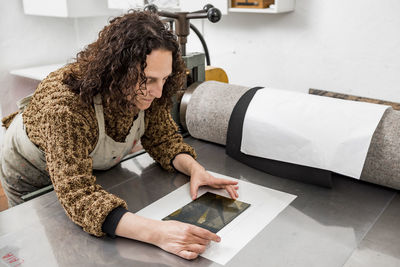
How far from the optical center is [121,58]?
818 millimetres

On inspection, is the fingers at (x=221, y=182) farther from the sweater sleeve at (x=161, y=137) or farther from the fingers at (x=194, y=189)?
the sweater sleeve at (x=161, y=137)

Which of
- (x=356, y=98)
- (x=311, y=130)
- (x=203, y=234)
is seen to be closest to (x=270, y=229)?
(x=203, y=234)

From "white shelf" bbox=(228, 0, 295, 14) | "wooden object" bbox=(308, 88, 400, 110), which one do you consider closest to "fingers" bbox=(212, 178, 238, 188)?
"wooden object" bbox=(308, 88, 400, 110)

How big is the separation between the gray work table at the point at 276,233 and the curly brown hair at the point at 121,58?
0.26 m

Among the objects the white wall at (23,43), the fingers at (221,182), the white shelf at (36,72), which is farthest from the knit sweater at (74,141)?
the white wall at (23,43)

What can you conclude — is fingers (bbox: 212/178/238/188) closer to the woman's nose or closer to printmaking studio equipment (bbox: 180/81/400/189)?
printmaking studio equipment (bbox: 180/81/400/189)

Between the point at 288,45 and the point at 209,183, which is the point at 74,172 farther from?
the point at 288,45

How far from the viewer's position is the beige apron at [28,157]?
0.97 metres

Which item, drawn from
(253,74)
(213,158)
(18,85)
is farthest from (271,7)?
(18,85)

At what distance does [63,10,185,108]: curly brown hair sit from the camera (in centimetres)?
81

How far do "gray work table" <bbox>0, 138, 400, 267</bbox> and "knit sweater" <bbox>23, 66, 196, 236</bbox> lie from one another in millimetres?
59

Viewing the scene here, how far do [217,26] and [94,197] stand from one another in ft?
5.93

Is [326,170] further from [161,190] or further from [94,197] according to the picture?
[94,197]

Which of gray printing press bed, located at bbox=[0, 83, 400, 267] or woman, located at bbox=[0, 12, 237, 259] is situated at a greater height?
woman, located at bbox=[0, 12, 237, 259]
